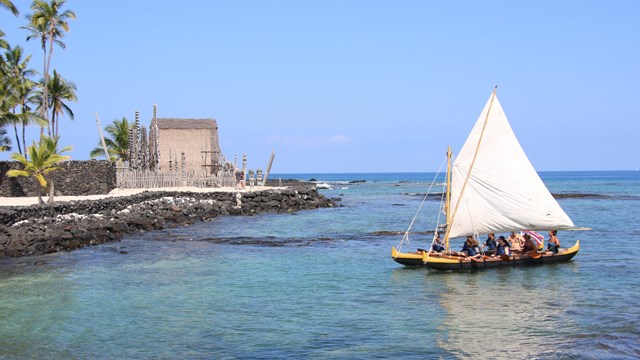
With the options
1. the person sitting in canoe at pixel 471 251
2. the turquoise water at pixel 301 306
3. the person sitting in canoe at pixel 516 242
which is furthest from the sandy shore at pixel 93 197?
the person sitting in canoe at pixel 516 242

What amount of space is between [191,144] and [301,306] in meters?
44.1

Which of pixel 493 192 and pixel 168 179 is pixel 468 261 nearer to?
pixel 493 192

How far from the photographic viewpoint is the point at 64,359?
12.0m

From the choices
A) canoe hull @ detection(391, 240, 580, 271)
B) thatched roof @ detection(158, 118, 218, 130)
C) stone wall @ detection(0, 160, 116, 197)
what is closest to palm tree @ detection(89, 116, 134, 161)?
thatched roof @ detection(158, 118, 218, 130)

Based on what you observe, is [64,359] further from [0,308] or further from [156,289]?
[156,289]

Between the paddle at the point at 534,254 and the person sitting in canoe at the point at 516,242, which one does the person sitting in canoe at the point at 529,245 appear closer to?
the person sitting in canoe at the point at 516,242

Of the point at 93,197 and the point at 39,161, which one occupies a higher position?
the point at 39,161

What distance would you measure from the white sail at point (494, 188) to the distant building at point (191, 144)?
3847cm

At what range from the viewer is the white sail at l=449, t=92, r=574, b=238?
20.6 metres

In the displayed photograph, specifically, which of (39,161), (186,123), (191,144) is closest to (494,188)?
(39,161)

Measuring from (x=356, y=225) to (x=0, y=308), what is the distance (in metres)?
23.7

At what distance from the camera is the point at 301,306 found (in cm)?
1605

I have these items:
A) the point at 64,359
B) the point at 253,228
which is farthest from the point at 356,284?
the point at 253,228

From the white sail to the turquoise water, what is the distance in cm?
156
